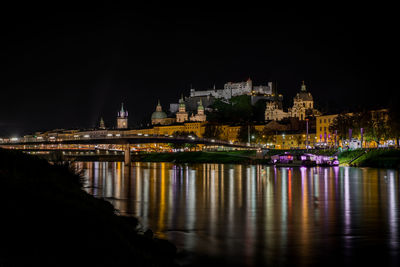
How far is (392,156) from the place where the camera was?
228ft

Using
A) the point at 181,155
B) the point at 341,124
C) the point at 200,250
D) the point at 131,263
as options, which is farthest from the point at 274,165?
the point at 131,263

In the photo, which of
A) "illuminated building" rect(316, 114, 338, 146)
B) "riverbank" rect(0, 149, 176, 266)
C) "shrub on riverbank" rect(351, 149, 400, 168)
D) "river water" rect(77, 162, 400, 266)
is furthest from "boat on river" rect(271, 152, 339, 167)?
"riverbank" rect(0, 149, 176, 266)

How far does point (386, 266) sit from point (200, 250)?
5331mm

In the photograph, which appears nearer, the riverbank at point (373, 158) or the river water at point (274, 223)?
the river water at point (274, 223)

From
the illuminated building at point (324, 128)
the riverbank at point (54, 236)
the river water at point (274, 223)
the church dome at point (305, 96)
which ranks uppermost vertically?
the church dome at point (305, 96)

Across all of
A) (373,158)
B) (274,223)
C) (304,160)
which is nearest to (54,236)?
(274,223)

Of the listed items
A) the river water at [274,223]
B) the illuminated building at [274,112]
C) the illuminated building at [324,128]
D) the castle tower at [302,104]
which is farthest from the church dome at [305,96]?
the river water at [274,223]

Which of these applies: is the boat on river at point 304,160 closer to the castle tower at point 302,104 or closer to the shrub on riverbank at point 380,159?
the shrub on riverbank at point 380,159

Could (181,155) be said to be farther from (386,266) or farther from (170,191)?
(386,266)

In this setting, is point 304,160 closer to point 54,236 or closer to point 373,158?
point 373,158

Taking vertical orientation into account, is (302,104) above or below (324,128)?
above

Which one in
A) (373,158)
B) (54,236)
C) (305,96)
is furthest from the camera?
(305,96)

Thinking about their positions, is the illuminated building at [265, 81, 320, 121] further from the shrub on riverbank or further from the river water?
the river water

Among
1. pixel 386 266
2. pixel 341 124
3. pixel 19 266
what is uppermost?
pixel 341 124
